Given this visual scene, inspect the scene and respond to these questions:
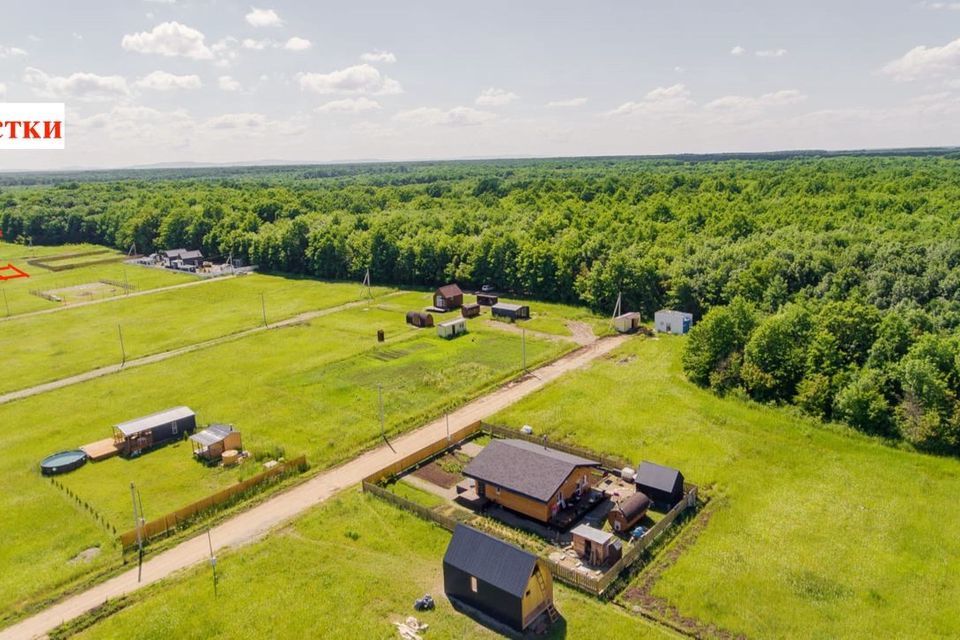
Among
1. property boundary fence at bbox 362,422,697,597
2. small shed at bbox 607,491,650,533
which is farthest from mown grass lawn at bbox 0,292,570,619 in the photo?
small shed at bbox 607,491,650,533

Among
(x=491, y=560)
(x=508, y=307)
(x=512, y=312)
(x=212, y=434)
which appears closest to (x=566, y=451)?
(x=491, y=560)

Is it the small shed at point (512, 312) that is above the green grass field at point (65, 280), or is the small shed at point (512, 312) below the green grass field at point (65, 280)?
above

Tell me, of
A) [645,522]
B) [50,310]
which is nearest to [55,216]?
[50,310]

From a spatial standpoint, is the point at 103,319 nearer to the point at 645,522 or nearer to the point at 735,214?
the point at 645,522

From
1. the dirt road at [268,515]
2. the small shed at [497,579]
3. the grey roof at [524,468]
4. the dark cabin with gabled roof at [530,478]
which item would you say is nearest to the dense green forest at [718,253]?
the dirt road at [268,515]

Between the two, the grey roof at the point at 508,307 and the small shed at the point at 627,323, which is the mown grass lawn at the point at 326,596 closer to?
the small shed at the point at 627,323

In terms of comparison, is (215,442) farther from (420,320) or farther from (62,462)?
(420,320)
